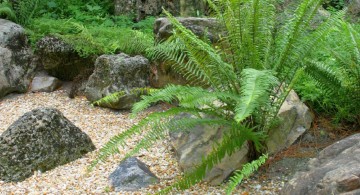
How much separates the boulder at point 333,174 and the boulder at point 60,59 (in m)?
3.98

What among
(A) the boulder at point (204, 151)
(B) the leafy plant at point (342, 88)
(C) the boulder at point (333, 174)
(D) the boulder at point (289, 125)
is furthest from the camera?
(B) the leafy plant at point (342, 88)

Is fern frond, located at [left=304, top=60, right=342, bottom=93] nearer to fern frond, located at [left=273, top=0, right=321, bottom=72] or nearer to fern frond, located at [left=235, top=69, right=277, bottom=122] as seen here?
fern frond, located at [left=273, top=0, right=321, bottom=72]

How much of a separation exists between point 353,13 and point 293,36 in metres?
4.73

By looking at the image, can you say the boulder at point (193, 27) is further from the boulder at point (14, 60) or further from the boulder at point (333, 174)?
the boulder at point (333, 174)

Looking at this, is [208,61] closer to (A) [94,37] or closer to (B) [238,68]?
(B) [238,68]

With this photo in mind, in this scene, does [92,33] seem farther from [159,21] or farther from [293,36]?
[293,36]

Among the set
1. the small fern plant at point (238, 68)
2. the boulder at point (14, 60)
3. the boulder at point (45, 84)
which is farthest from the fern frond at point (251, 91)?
the boulder at point (14, 60)

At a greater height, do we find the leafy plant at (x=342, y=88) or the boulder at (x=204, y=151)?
the leafy plant at (x=342, y=88)

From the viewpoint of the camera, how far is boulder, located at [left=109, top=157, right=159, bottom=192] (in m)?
3.93

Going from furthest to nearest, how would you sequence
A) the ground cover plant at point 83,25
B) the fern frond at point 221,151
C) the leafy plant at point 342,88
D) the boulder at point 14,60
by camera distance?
the boulder at point 14,60 → the ground cover plant at point 83,25 → the leafy plant at point 342,88 → the fern frond at point 221,151

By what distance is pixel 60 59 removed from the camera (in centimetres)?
666

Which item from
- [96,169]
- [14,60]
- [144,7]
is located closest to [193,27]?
[96,169]

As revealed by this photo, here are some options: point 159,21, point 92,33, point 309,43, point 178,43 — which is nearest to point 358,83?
point 309,43

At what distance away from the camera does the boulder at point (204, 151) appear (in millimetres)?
3918
